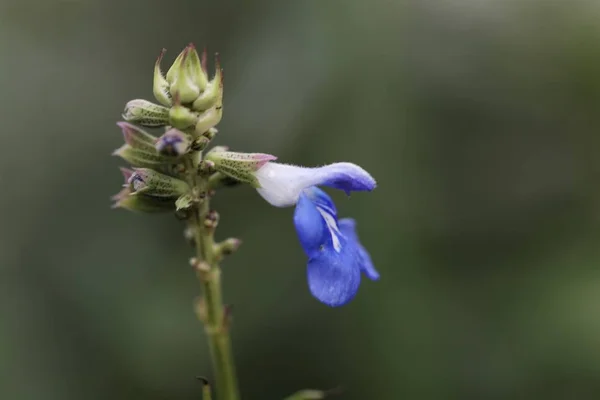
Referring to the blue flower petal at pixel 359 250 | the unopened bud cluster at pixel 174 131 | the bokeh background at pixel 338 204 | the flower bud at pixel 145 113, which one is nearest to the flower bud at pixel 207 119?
the unopened bud cluster at pixel 174 131

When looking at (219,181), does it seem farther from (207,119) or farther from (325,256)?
(325,256)

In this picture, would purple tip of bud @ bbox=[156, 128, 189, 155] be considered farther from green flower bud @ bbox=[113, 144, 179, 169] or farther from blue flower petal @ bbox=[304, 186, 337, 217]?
blue flower petal @ bbox=[304, 186, 337, 217]

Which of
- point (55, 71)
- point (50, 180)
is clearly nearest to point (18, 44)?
point (55, 71)

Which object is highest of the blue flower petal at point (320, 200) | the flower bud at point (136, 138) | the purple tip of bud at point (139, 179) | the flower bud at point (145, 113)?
the flower bud at point (145, 113)

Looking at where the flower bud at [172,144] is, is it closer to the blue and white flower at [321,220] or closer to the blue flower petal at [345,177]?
the blue and white flower at [321,220]

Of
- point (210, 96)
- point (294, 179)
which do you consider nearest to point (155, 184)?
point (210, 96)
